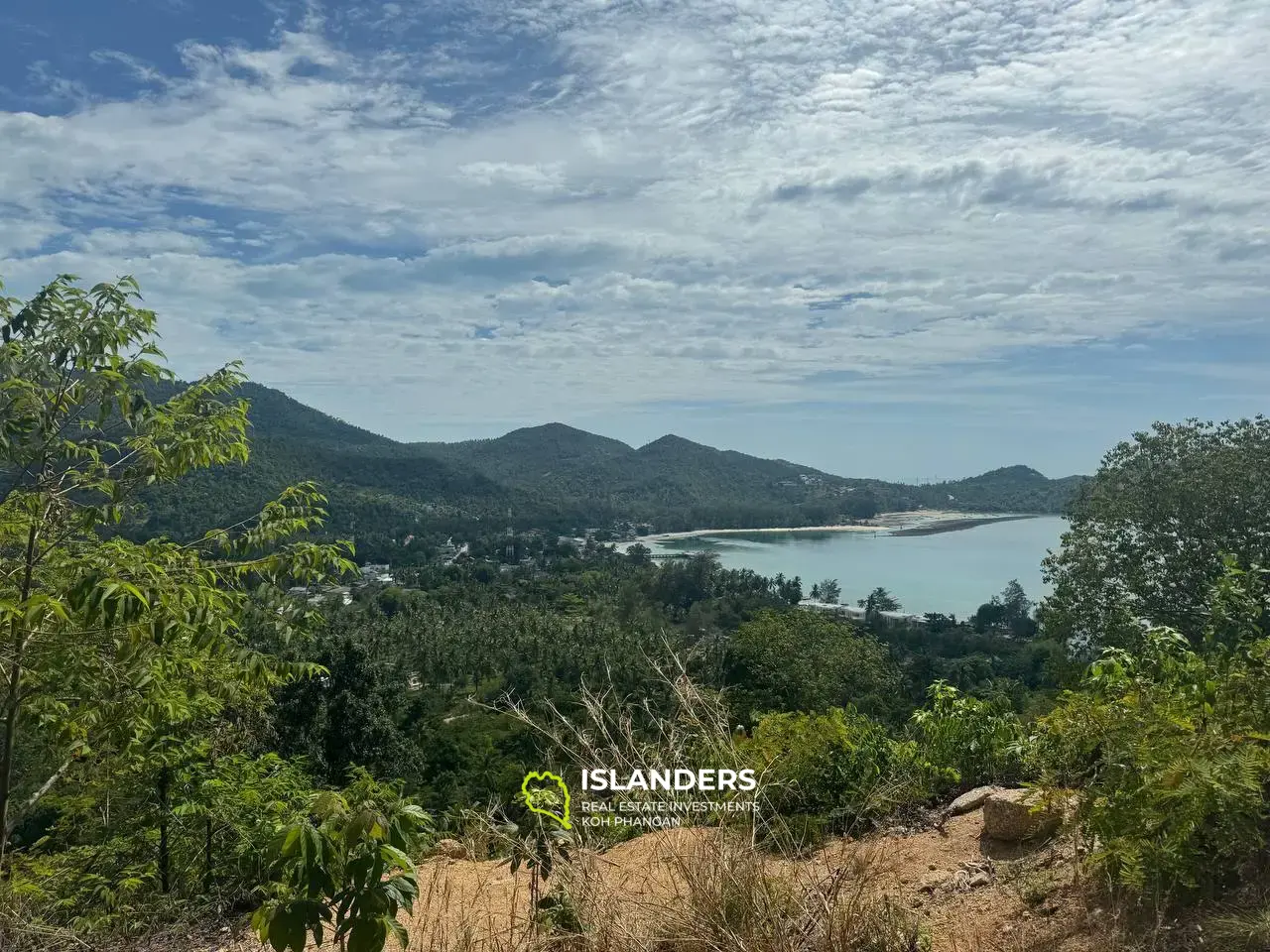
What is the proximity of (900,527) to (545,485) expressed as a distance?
2286 inches

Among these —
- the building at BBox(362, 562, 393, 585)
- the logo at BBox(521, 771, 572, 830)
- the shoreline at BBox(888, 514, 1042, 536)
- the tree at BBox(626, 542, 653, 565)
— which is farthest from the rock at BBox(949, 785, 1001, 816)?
the shoreline at BBox(888, 514, 1042, 536)

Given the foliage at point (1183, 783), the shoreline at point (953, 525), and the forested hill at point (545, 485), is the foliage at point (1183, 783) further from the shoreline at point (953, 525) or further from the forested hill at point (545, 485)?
the shoreline at point (953, 525)

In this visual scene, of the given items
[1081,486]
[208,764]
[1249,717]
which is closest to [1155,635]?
[1249,717]

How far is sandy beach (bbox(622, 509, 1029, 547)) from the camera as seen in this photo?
104 metres

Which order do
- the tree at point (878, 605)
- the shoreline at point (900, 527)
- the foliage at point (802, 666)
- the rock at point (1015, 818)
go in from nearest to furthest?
the rock at point (1015, 818) → the foliage at point (802, 666) → the tree at point (878, 605) → the shoreline at point (900, 527)

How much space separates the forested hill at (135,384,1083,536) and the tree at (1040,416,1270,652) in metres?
52.6

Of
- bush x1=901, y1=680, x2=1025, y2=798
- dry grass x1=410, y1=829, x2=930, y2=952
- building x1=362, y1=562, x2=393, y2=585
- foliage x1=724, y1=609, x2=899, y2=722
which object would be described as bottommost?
building x1=362, y1=562, x2=393, y2=585

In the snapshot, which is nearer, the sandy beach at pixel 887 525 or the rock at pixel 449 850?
the rock at pixel 449 850

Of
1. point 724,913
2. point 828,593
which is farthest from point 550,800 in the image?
point 828,593

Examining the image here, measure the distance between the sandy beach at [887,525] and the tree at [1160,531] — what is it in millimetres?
87941

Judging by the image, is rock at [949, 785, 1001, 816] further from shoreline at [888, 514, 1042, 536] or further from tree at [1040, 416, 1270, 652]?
shoreline at [888, 514, 1042, 536]

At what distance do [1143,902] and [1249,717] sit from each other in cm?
65

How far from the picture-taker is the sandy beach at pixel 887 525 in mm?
104125

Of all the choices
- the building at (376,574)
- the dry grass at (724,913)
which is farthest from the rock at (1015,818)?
the building at (376,574)
